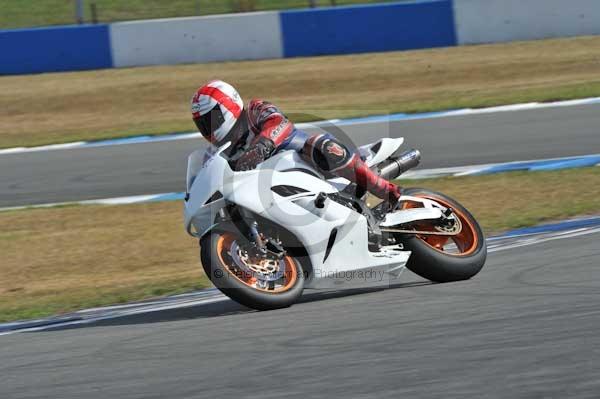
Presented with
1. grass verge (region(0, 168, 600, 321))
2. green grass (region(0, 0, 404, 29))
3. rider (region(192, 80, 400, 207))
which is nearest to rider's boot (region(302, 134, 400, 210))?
rider (region(192, 80, 400, 207))

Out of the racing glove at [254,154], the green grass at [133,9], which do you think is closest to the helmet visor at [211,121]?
Answer: the racing glove at [254,154]

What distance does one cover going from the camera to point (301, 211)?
232 inches

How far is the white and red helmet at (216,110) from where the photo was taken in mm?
5957

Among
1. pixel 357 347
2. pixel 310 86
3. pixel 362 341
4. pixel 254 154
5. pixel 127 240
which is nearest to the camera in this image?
pixel 357 347

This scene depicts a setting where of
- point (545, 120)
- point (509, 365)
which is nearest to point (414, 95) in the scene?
point (545, 120)

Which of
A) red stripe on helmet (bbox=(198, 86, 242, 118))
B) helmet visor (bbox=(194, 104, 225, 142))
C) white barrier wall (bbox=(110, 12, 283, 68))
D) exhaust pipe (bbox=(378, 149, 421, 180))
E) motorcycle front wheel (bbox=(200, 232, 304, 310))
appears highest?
red stripe on helmet (bbox=(198, 86, 242, 118))

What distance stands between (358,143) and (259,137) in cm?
626

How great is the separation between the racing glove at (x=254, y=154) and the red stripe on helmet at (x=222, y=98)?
0.84 feet

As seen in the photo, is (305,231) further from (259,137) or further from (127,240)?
(127,240)

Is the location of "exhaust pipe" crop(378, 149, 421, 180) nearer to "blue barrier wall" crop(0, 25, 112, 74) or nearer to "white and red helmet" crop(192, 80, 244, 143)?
"white and red helmet" crop(192, 80, 244, 143)

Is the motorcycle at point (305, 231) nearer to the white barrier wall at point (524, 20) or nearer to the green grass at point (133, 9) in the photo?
the white barrier wall at point (524, 20)

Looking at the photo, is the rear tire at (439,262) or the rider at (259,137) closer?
the rider at (259,137)

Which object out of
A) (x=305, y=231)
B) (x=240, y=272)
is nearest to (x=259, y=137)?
(x=305, y=231)

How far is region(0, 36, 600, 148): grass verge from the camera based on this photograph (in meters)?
15.3
